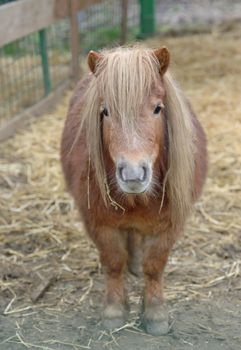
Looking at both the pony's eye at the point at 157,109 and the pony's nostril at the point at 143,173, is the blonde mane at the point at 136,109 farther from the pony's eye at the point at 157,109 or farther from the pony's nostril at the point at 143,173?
the pony's nostril at the point at 143,173

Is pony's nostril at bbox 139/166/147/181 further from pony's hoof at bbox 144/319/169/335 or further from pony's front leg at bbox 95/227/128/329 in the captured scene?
pony's hoof at bbox 144/319/169/335

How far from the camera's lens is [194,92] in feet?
23.1

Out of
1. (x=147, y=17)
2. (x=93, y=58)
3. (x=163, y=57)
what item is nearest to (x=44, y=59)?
(x=147, y=17)

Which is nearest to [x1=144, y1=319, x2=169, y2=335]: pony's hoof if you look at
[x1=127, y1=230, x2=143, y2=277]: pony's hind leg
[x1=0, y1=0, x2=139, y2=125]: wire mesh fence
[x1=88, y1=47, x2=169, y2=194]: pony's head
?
[x1=127, y1=230, x2=143, y2=277]: pony's hind leg

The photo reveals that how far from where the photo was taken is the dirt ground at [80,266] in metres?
3.34

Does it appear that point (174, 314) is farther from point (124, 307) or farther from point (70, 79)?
point (70, 79)

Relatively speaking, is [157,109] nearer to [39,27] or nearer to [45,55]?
[39,27]

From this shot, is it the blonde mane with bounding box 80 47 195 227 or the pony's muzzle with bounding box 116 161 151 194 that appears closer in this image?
the pony's muzzle with bounding box 116 161 151 194

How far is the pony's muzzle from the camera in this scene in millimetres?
2631

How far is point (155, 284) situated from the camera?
339 centimetres

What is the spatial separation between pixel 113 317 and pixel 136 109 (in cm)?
116

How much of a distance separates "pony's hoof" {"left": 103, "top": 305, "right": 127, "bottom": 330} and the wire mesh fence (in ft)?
11.2

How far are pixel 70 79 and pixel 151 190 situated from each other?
4457 mm

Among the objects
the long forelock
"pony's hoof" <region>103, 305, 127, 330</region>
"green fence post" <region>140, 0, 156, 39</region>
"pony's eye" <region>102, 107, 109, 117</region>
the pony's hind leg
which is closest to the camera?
the long forelock
